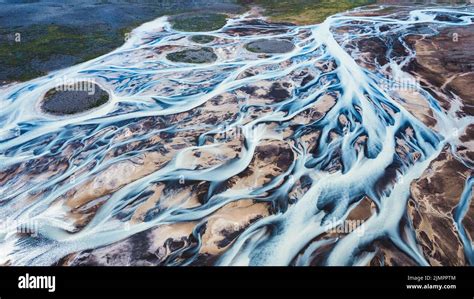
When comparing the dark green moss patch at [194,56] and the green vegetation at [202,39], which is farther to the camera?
the green vegetation at [202,39]

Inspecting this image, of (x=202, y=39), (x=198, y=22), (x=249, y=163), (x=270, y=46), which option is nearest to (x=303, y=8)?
(x=198, y=22)

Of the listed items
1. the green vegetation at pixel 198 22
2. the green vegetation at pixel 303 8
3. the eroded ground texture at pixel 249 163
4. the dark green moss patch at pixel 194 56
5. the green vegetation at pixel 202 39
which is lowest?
the eroded ground texture at pixel 249 163

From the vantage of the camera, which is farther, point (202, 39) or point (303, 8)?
point (303, 8)

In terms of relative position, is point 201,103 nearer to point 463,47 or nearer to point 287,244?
point 287,244

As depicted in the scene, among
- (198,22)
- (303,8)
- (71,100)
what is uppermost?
(303,8)

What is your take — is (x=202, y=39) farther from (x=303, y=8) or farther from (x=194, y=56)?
(x=303, y=8)

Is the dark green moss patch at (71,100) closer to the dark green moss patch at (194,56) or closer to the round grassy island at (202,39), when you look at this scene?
the dark green moss patch at (194,56)

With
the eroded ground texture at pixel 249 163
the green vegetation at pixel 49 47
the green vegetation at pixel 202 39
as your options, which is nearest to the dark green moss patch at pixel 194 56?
the eroded ground texture at pixel 249 163
